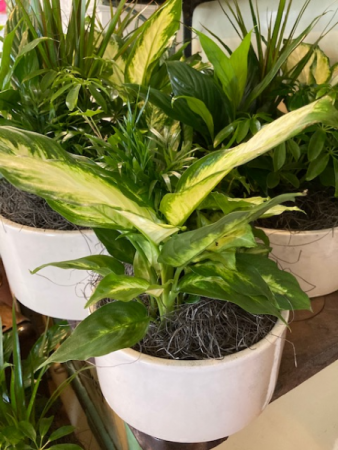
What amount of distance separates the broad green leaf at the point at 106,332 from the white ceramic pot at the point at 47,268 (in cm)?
17

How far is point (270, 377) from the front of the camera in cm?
43

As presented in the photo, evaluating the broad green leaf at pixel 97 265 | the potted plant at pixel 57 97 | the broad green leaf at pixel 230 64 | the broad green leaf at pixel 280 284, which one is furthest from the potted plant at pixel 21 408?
the broad green leaf at pixel 230 64

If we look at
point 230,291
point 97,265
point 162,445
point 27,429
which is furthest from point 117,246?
point 27,429

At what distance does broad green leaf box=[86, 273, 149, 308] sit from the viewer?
1.14 ft

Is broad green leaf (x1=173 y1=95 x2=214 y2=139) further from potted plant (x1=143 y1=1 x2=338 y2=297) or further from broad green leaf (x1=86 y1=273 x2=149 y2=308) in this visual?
broad green leaf (x1=86 y1=273 x2=149 y2=308)

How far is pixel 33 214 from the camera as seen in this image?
568 millimetres

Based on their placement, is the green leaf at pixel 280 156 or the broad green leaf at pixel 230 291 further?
the green leaf at pixel 280 156

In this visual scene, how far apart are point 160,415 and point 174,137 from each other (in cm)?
29

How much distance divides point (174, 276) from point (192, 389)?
0.35 feet

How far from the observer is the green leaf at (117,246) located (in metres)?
0.44

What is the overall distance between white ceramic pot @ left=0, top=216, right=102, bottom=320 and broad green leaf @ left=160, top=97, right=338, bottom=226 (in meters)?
0.24

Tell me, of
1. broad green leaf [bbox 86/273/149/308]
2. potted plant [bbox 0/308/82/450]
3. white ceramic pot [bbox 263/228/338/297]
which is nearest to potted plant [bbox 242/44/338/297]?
white ceramic pot [bbox 263/228/338/297]

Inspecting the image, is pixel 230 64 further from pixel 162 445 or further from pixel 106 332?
pixel 162 445

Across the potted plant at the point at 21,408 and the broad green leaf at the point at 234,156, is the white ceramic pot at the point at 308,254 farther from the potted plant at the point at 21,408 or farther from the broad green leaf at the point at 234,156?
the potted plant at the point at 21,408
